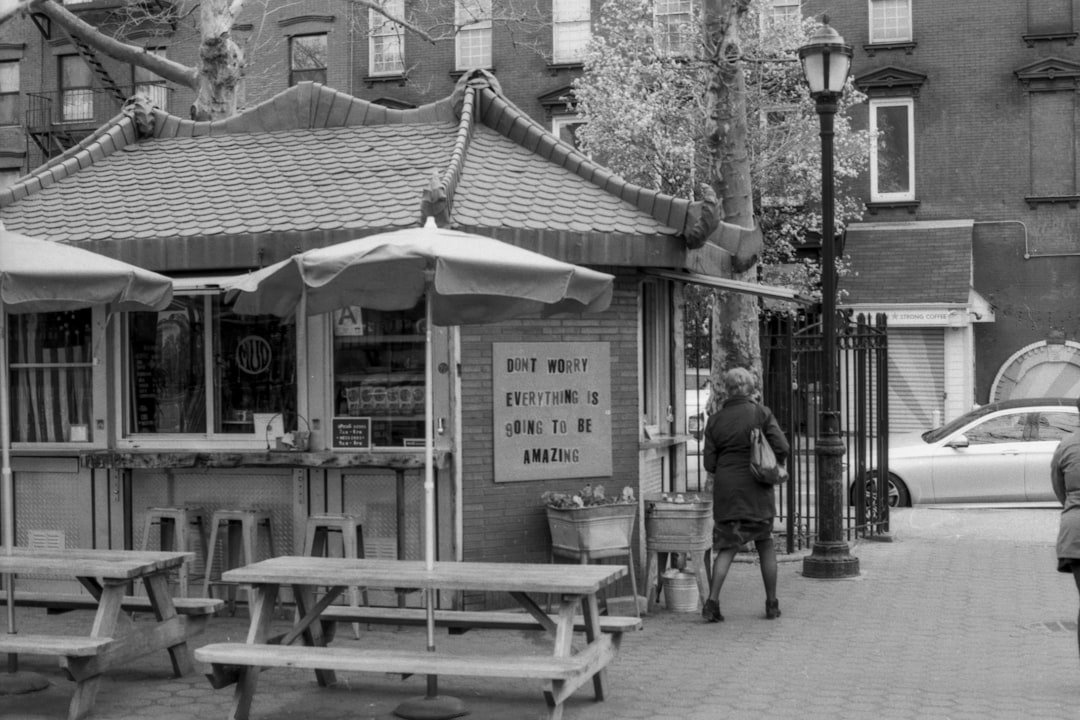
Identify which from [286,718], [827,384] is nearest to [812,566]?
[827,384]

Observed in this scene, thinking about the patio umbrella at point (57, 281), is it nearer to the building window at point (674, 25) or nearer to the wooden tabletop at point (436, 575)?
the wooden tabletop at point (436, 575)

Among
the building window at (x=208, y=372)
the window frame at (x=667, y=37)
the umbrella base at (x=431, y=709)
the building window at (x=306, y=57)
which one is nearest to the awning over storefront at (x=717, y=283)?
the building window at (x=208, y=372)

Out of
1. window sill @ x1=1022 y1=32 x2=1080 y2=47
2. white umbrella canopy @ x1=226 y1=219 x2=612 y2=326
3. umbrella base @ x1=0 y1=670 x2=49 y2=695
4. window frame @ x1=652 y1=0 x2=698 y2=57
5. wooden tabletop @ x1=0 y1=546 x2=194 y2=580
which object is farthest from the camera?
window sill @ x1=1022 y1=32 x2=1080 y2=47

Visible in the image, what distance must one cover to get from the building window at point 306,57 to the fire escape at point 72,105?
3275 millimetres

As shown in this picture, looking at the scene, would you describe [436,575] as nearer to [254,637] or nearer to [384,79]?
[254,637]

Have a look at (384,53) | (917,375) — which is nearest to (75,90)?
(384,53)

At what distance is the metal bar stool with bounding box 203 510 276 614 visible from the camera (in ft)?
33.9

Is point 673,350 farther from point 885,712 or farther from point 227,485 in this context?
point 885,712

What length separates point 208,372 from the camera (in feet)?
35.6

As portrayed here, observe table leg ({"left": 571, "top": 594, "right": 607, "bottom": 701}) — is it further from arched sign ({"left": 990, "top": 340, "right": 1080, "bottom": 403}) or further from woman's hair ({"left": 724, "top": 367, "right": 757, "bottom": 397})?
arched sign ({"left": 990, "top": 340, "right": 1080, "bottom": 403})

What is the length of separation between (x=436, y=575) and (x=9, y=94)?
32423 millimetres

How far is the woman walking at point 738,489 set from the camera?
10.2 metres

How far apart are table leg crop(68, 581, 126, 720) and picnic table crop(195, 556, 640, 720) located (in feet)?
1.88

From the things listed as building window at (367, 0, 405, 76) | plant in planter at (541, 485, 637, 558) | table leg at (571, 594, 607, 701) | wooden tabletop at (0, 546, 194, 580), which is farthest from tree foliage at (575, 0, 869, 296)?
wooden tabletop at (0, 546, 194, 580)
